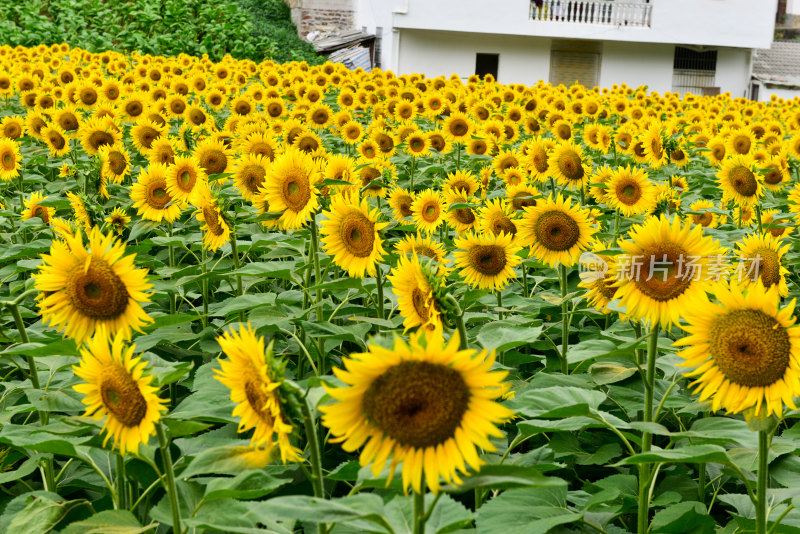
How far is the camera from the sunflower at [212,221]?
2928mm

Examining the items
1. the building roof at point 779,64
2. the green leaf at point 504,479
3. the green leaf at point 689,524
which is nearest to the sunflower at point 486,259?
the green leaf at point 689,524

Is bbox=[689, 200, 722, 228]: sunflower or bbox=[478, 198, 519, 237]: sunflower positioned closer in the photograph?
bbox=[478, 198, 519, 237]: sunflower

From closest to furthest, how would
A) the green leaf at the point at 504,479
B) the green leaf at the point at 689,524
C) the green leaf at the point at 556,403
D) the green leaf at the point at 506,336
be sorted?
1. the green leaf at the point at 504,479
2. the green leaf at the point at 556,403
3. the green leaf at the point at 689,524
4. the green leaf at the point at 506,336

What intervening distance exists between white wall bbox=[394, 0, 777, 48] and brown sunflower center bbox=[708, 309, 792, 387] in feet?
87.7

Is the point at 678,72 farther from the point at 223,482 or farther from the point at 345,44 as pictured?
the point at 223,482

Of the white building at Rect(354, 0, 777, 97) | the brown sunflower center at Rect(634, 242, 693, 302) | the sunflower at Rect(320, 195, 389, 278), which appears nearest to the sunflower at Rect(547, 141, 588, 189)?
the sunflower at Rect(320, 195, 389, 278)

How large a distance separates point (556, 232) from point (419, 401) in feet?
5.53

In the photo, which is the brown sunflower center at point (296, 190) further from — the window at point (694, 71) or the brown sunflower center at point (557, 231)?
the window at point (694, 71)

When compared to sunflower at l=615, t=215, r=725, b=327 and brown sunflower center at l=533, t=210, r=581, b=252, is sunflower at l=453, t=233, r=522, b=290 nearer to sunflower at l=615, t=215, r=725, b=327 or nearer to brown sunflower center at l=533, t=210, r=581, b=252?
brown sunflower center at l=533, t=210, r=581, b=252

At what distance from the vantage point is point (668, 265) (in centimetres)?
198

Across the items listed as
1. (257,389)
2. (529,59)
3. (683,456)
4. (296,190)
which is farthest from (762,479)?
(529,59)

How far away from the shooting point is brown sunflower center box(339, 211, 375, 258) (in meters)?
2.47

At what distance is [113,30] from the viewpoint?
567 inches

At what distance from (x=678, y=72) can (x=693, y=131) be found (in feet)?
84.5
